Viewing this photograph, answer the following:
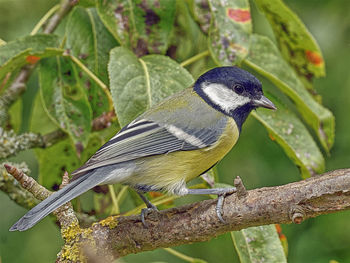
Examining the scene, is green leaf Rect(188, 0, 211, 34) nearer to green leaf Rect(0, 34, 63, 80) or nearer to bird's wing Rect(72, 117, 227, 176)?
bird's wing Rect(72, 117, 227, 176)

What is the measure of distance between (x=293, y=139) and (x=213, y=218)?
0.64 meters

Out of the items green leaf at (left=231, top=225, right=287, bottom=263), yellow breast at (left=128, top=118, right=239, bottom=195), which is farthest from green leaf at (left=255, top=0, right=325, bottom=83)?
green leaf at (left=231, top=225, right=287, bottom=263)

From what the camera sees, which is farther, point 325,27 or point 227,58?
point 325,27

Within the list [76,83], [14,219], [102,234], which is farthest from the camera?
[14,219]

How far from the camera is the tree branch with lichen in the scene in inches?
60.2

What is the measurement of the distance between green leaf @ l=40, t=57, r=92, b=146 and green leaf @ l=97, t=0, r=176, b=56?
27cm

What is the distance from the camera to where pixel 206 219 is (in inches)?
68.8

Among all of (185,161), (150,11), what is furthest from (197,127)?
(150,11)

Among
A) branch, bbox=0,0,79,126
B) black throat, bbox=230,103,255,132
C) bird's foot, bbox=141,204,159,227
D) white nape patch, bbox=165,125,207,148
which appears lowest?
bird's foot, bbox=141,204,159,227

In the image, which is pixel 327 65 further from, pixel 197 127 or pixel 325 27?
pixel 197 127

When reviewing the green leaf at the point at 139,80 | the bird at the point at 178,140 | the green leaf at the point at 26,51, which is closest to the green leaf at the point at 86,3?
the green leaf at the point at 26,51

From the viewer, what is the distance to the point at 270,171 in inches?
113

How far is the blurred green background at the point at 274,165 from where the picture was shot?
2.59 metres

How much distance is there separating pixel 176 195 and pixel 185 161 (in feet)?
0.50
